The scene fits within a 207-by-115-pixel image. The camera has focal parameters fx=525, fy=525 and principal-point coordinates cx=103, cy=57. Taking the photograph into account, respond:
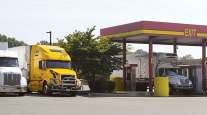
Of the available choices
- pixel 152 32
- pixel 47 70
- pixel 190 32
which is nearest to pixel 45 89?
pixel 47 70

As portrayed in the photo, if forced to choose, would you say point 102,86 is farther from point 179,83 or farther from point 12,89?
point 12,89

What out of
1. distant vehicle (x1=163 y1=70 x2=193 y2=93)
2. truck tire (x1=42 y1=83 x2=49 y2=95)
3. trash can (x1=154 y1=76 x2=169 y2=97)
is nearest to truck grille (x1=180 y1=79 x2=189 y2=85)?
distant vehicle (x1=163 y1=70 x2=193 y2=93)

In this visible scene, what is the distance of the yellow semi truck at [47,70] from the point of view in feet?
115

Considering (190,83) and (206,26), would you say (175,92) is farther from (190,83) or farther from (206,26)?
(206,26)

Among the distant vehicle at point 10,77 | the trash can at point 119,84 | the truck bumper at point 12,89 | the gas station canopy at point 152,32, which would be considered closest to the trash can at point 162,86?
the gas station canopy at point 152,32

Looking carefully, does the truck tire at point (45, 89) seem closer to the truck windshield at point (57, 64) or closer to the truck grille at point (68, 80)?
the truck grille at point (68, 80)

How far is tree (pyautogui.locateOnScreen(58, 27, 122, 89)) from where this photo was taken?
140 ft

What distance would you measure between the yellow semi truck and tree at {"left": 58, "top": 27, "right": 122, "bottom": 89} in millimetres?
5664

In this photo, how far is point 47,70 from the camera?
3547 centimetres

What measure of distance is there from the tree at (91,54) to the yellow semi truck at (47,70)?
5.66m

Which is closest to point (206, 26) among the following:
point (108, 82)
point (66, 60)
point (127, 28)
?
point (127, 28)

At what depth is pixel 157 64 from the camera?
45.7 metres
